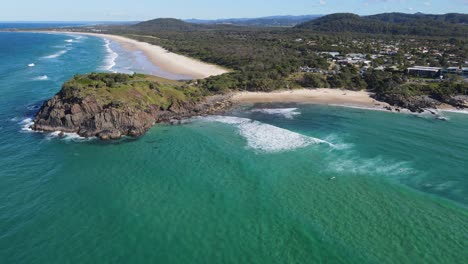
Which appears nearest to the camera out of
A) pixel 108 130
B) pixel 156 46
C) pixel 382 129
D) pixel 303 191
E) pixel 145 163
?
pixel 303 191

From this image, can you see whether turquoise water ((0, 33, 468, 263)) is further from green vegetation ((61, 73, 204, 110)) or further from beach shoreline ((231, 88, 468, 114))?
beach shoreline ((231, 88, 468, 114))

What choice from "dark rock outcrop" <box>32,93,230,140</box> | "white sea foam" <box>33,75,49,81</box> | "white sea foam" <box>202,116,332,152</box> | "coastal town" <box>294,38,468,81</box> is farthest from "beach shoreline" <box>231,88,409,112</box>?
"white sea foam" <box>33,75,49,81</box>

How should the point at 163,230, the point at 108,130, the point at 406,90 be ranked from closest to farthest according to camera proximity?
1. the point at 163,230
2. the point at 108,130
3. the point at 406,90

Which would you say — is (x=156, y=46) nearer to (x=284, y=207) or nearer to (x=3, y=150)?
(x=3, y=150)

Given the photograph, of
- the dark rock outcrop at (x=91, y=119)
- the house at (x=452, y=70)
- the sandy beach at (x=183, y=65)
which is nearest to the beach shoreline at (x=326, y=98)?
the dark rock outcrop at (x=91, y=119)

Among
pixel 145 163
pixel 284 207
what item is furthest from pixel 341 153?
pixel 145 163

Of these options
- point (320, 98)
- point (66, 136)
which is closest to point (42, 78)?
point (66, 136)
